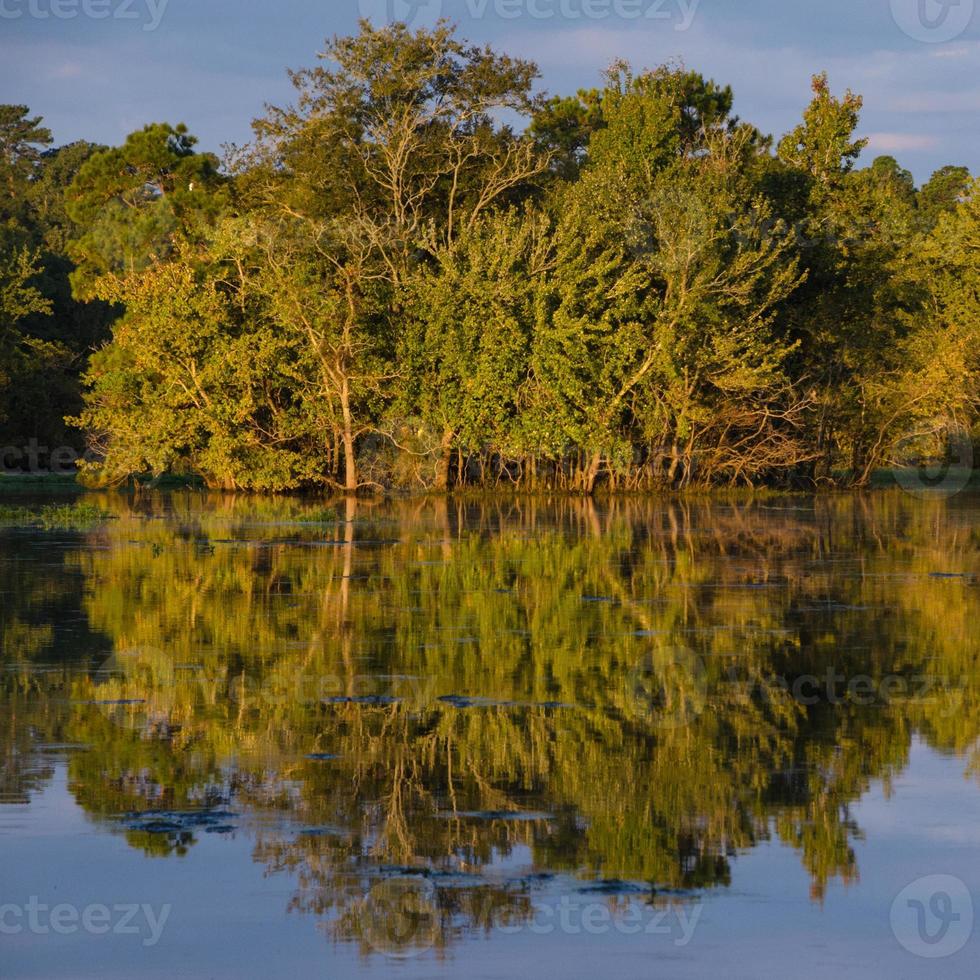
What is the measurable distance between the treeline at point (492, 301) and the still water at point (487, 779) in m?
22.2

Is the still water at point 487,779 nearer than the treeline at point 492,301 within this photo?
Yes

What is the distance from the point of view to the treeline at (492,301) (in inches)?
1633

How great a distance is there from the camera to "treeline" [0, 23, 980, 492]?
4147cm

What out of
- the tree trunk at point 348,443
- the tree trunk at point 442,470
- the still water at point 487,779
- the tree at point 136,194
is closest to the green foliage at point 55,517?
the tree trunk at point 348,443

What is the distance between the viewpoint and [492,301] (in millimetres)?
41188

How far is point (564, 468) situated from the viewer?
148 ft

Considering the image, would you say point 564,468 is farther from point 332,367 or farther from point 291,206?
point 291,206

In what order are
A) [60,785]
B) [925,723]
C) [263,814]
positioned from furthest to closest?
[925,723]
[60,785]
[263,814]

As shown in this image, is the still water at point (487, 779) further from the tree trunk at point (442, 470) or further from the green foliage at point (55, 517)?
the tree trunk at point (442, 470)

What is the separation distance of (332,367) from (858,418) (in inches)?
738

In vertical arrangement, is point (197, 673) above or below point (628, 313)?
below

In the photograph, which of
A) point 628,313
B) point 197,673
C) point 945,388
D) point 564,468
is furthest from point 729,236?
point 197,673

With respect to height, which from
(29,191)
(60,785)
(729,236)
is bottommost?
(60,785)

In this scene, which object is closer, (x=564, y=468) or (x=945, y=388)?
(x=564, y=468)
